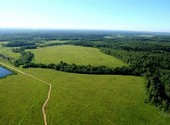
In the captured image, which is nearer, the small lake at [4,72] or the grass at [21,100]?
the grass at [21,100]

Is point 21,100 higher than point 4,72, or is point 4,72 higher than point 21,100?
point 21,100

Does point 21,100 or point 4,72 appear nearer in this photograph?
point 21,100

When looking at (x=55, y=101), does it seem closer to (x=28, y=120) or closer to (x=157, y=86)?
(x=28, y=120)

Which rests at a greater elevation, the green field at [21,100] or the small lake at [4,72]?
the green field at [21,100]

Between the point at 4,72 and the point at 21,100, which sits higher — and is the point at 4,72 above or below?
below

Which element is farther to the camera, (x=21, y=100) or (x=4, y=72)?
(x=4, y=72)

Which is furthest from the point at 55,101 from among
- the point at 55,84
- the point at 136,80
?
the point at 136,80

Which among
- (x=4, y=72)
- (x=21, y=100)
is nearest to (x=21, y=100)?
(x=21, y=100)

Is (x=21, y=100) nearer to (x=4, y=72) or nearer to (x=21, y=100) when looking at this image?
(x=21, y=100)

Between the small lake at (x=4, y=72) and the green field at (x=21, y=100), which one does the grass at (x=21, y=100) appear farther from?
the small lake at (x=4, y=72)

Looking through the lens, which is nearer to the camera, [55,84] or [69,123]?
[69,123]

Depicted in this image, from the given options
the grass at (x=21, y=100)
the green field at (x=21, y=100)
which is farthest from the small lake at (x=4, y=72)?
the green field at (x=21, y=100)
